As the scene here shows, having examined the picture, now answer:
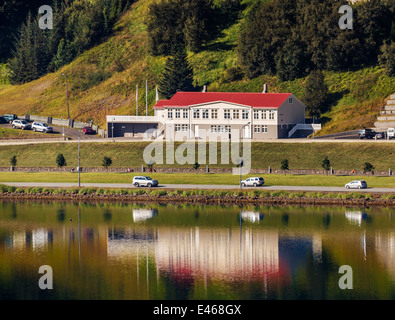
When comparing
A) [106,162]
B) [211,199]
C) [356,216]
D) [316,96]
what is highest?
[316,96]

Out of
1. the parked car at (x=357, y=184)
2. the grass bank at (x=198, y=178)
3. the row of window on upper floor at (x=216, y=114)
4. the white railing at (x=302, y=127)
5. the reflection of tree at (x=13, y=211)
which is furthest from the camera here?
the white railing at (x=302, y=127)

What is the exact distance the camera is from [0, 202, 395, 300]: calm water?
185 feet

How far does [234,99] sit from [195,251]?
80.3 meters

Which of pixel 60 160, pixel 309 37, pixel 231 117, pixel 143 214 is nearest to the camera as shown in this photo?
pixel 143 214

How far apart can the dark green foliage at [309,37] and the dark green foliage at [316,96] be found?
11.1 meters

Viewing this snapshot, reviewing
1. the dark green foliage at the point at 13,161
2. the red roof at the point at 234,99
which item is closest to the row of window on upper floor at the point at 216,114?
the red roof at the point at 234,99

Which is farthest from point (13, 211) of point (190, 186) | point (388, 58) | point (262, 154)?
point (388, 58)

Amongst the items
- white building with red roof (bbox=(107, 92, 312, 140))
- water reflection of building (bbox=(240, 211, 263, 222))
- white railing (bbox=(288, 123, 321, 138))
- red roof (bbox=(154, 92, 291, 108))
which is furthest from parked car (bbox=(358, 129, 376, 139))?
water reflection of building (bbox=(240, 211, 263, 222))

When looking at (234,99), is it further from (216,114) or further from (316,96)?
(316,96)

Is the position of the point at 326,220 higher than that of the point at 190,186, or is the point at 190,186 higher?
the point at 190,186

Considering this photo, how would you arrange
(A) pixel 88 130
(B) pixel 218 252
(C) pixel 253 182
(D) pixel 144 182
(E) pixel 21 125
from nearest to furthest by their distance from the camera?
(B) pixel 218 252 < (C) pixel 253 182 < (D) pixel 144 182 < (A) pixel 88 130 < (E) pixel 21 125

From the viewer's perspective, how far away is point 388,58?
15738 cm

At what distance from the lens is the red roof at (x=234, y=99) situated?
143000mm

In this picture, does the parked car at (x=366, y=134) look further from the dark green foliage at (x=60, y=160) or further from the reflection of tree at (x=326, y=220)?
the dark green foliage at (x=60, y=160)
